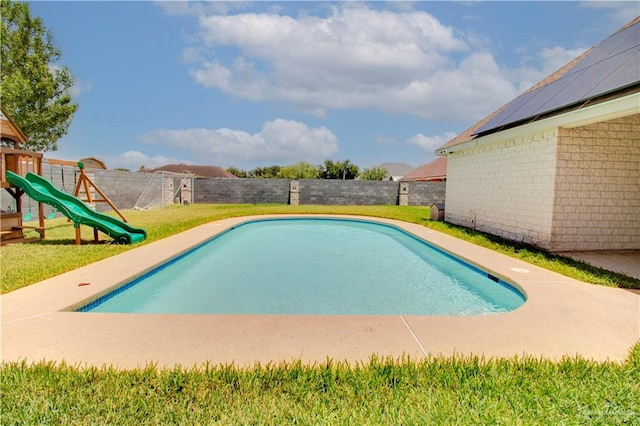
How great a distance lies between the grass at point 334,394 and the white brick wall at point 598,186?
5402 millimetres

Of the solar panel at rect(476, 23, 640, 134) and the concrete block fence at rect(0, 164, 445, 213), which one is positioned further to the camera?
the concrete block fence at rect(0, 164, 445, 213)

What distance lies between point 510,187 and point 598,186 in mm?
1782

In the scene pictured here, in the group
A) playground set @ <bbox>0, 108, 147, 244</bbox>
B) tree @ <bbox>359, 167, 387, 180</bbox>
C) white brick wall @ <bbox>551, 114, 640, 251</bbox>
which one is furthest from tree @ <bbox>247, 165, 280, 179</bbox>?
white brick wall @ <bbox>551, 114, 640, 251</bbox>

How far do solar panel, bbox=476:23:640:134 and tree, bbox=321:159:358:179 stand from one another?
4466 cm

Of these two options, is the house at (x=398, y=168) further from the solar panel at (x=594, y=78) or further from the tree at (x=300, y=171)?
the solar panel at (x=594, y=78)

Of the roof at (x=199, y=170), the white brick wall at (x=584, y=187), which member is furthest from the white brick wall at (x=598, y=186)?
the roof at (x=199, y=170)

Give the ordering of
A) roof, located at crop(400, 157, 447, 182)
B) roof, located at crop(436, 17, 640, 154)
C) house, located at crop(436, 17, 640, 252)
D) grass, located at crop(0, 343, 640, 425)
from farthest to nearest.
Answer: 1. roof, located at crop(400, 157, 447, 182)
2. house, located at crop(436, 17, 640, 252)
3. roof, located at crop(436, 17, 640, 154)
4. grass, located at crop(0, 343, 640, 425)

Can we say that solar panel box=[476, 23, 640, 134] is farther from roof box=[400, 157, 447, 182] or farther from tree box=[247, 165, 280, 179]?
tree box=[247, 165, 280, 179]

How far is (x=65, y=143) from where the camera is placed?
23109 mm

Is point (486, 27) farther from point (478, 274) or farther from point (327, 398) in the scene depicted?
point (327, 398)

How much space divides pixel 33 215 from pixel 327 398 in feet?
47.8

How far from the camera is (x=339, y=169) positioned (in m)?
53.8

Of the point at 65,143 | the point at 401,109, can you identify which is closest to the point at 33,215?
the point at 65,143

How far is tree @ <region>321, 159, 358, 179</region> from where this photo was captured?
5368 cm
